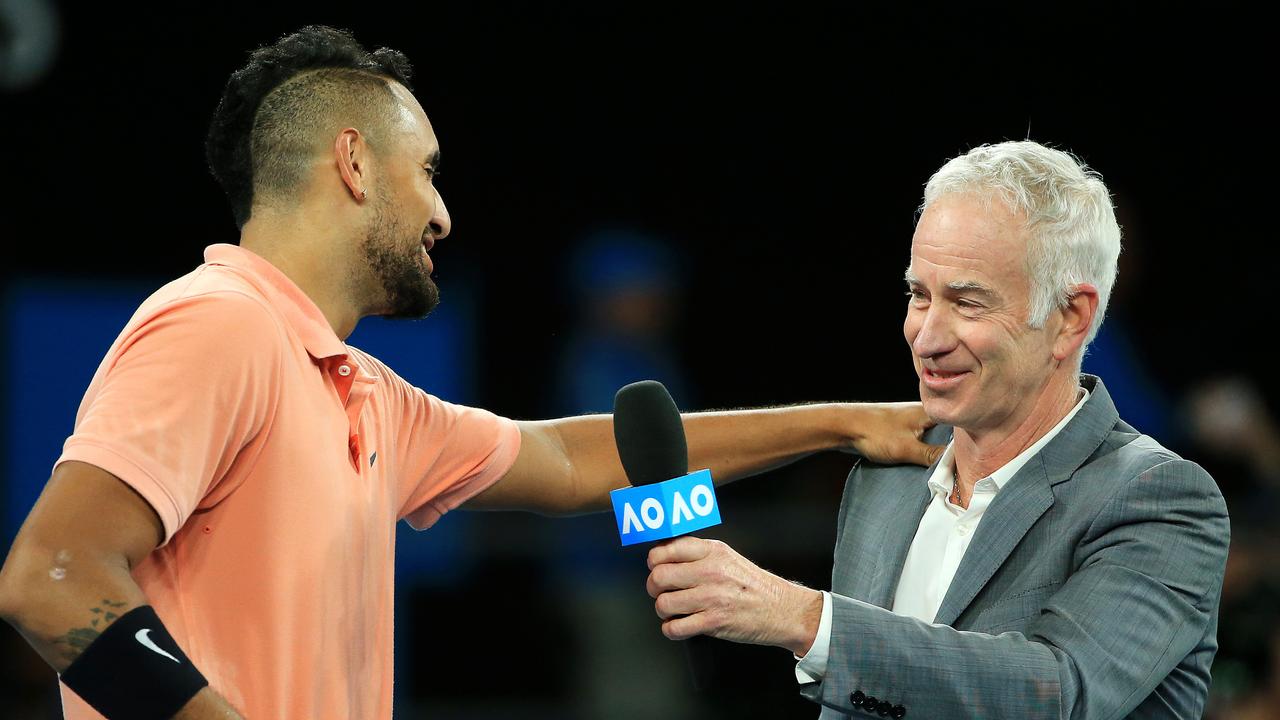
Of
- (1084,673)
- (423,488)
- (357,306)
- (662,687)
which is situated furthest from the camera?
(662,687)

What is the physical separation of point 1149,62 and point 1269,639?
3.10 meters

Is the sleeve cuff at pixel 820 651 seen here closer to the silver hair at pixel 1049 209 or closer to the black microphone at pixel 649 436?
the black microphone at pixel 649 436

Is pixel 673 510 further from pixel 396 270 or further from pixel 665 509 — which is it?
pixel 396 270

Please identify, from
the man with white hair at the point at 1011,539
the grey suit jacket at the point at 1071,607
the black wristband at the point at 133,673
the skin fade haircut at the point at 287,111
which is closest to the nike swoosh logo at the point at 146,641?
the black wristband at the point at 133,673

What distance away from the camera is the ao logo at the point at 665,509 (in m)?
1.75

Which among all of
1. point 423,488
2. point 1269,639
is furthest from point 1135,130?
point 423,488

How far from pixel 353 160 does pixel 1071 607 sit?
1306 millimetres

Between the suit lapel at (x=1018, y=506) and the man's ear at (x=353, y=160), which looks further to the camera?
the man's ear at (x=353, y=160)

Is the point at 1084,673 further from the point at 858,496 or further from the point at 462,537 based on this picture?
the point at 462,537

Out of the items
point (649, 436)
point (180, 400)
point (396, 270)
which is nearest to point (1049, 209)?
point (649, 436)

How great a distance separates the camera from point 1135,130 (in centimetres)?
618

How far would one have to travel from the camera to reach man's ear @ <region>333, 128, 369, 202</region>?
7.18 feet

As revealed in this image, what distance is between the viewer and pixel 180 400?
175 centimetres

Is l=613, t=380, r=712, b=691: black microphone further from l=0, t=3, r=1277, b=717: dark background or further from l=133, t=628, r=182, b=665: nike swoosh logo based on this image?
l=0, t=3, r=1277, b=717: dark background
